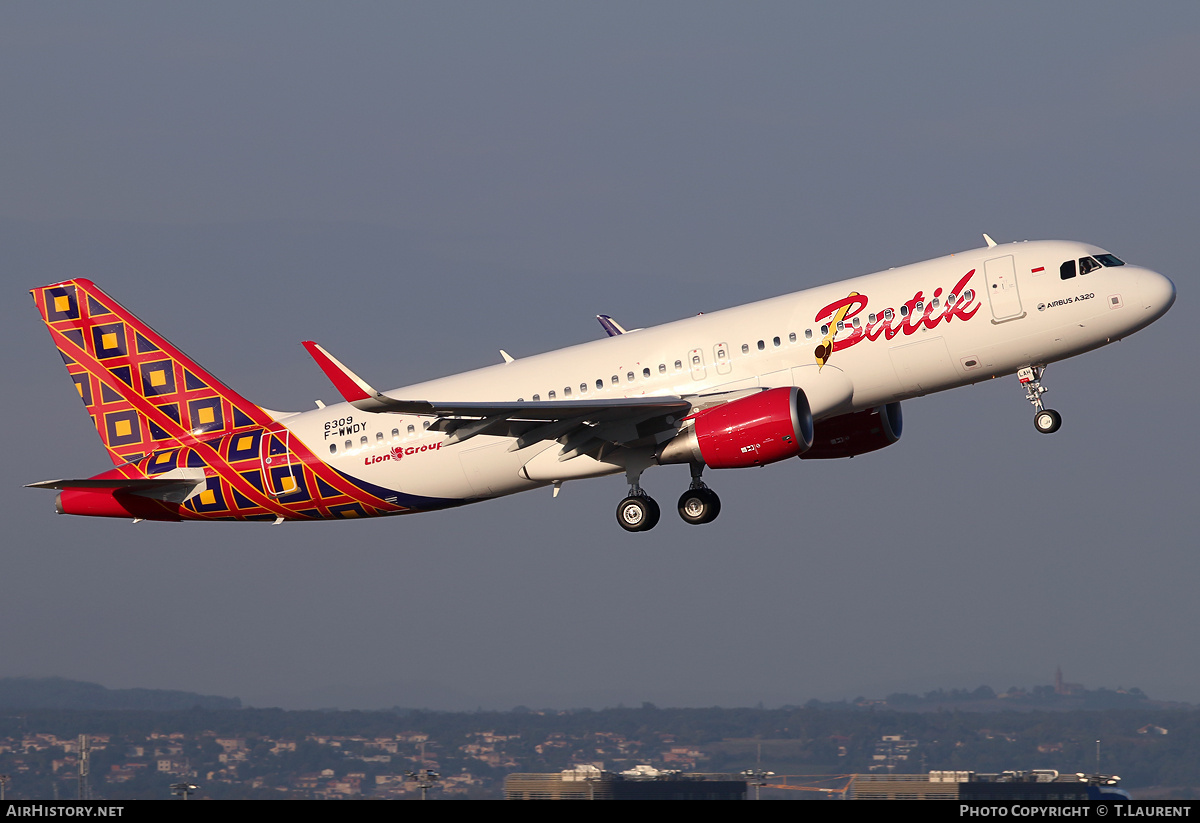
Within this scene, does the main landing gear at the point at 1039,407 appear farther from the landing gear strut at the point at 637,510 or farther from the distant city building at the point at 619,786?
the distant city building at the point at 619,786

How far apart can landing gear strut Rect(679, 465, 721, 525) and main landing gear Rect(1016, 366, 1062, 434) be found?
9347 millimetres

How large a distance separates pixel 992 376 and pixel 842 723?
1870 inches

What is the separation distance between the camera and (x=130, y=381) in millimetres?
45531

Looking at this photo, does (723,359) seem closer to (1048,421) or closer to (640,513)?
(640,513)

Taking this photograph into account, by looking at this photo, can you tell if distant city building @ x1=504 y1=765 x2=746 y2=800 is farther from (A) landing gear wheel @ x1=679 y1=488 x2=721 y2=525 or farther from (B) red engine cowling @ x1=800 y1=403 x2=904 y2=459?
(B) red engine cowling @ x1=800 y1=403 x2=904 y2=459

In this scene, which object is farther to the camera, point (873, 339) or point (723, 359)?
point (723, 359)

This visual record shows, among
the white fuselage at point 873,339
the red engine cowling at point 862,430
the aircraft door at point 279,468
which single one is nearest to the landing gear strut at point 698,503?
the white fuselage at point 873,339

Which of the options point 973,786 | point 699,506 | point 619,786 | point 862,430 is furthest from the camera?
point 973,786

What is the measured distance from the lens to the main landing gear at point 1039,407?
37594 mm

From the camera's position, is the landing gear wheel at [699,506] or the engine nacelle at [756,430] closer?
the engine nacelle at [756,430]

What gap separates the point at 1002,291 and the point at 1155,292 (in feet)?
13.2

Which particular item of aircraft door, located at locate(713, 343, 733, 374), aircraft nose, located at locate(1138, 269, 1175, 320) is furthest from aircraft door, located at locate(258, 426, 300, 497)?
aircraft nose, located at locate(1138, 269, 1175, 320)

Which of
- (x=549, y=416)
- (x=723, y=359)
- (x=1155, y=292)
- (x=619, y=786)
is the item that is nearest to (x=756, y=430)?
(x=723, y=359)

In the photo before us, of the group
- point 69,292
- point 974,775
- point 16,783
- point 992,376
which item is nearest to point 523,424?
point 992,376
